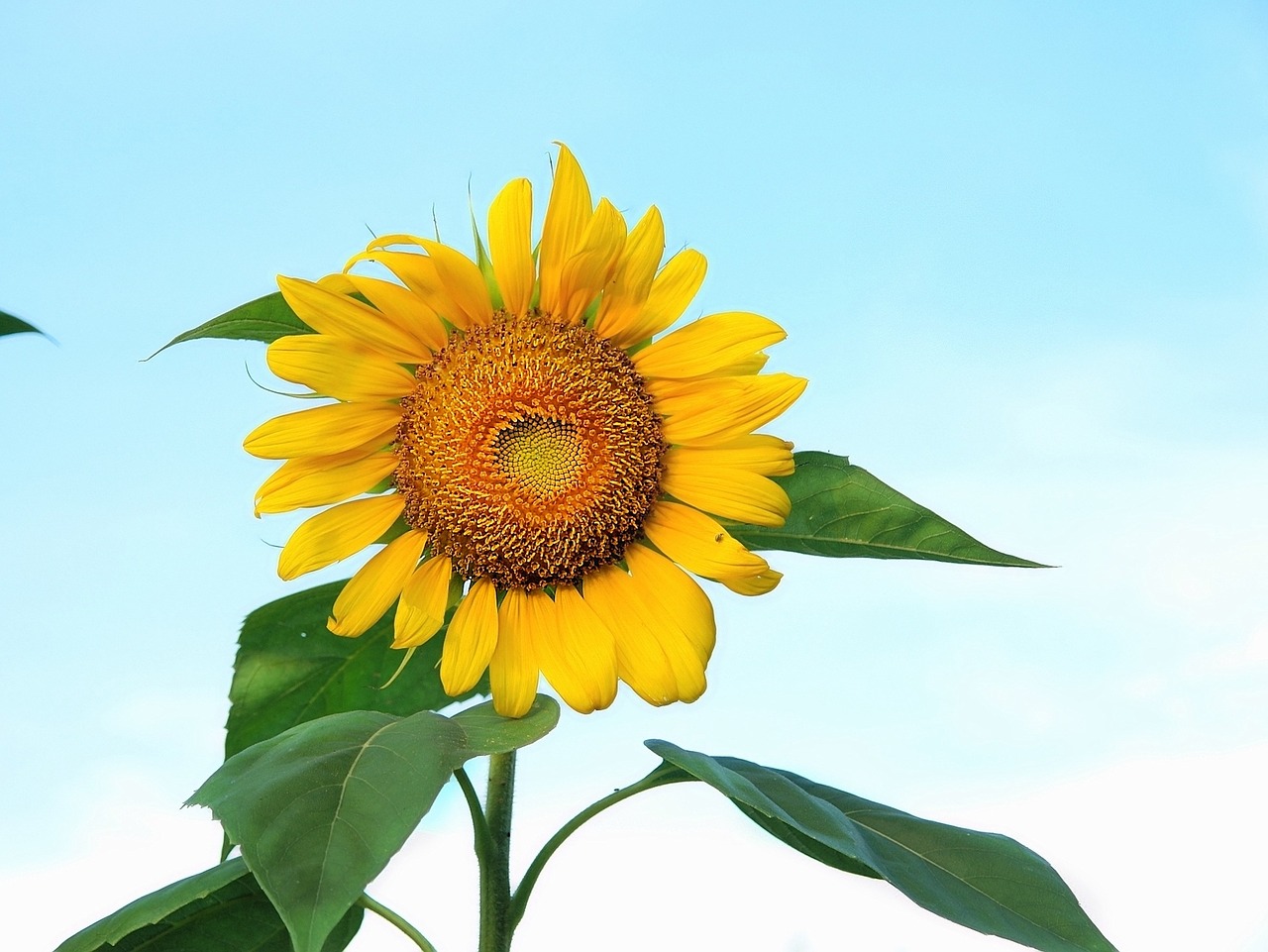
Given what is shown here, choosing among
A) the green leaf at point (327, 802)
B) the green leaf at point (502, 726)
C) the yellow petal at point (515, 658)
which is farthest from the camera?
the yellow petal at point (515, 658)

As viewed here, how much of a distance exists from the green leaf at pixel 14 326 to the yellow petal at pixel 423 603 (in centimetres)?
48

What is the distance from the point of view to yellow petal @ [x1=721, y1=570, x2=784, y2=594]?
1.36 m

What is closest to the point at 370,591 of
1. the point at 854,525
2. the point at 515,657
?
the point at 515,657


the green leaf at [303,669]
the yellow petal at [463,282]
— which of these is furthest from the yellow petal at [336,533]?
the yellow petal at [463,282]

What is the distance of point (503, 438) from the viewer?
4.66 ft

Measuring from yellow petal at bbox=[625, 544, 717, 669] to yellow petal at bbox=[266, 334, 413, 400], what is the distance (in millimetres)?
312

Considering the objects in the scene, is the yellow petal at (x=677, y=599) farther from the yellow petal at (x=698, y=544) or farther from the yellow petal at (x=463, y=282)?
the yellow petal at (x=463, y=282)

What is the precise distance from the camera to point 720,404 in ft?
4.59

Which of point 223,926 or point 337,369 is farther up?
point 337,369

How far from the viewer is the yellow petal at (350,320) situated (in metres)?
1.34

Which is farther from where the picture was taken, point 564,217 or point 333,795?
point 564,217

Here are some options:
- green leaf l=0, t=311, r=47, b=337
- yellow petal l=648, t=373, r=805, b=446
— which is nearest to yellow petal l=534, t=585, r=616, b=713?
yellow petal l=648, t=373, r=805, b=446

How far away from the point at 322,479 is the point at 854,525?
55 centimetres

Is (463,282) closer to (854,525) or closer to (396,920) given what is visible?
(854,525)
